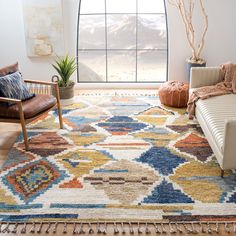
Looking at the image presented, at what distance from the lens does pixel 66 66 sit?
14.6ft

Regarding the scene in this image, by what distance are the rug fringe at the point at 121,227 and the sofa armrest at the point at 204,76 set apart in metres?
2.02

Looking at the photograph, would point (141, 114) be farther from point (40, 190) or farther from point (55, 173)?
point (40, 190)

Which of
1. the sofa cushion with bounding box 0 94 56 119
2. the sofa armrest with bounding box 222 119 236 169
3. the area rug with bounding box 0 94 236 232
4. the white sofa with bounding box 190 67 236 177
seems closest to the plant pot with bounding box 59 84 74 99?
the area rug with bounding box 0 94 236 232

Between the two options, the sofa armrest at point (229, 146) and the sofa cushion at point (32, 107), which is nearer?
the sofa armrest at point (229, 146)

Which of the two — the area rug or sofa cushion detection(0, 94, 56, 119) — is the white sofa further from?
sofa cushion detection(0, 94, 56, 119)

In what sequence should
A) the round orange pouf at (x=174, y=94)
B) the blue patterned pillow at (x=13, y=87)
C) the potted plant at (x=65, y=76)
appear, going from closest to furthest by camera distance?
the blue patterned pillow at (x=13, y=87)
the round orange pouf at (x=174, y=94)
the potted plant at (x=65, y=76)

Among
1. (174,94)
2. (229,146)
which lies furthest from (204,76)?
(229,146)

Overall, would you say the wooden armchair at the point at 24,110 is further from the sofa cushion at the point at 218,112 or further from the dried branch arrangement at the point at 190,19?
the dried branch arrangement at the point at 190,19

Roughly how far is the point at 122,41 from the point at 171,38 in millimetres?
906

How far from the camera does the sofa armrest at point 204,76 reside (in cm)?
395

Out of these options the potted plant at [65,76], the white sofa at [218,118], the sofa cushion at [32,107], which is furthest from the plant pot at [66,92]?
the white sofa at [218,118]

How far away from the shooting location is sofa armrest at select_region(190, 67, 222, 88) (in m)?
3.95

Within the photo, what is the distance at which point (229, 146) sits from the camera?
2607mm

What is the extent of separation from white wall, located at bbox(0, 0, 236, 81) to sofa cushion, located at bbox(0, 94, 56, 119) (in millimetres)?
1714
